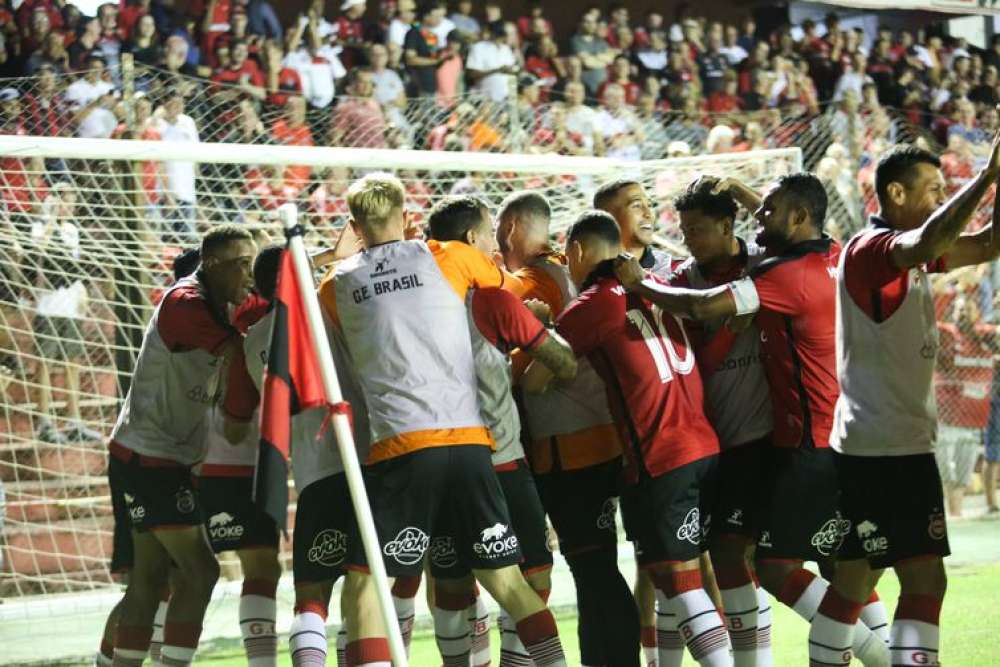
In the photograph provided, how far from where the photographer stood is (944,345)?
13219 mm

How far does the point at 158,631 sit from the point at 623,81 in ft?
38.7

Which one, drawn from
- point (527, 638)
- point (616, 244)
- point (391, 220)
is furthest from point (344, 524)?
point (616, 244)

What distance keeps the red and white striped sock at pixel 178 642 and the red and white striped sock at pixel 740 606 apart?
219 cm

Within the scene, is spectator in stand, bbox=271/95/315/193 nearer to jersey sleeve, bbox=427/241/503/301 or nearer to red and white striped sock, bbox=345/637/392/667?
jersey sleeve, bbox=427/241/503/301

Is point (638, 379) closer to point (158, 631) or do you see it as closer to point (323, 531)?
point (323, 531)

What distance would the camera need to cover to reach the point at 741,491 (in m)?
5.64

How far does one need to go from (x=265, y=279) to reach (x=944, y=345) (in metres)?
8.93

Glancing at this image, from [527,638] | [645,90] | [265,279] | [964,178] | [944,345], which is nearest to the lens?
[527,638]

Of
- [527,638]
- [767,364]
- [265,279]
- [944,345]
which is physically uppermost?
[265,279]

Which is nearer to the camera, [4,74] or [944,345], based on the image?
[4,74]

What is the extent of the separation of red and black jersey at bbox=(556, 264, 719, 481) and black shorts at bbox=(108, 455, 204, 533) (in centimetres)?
183

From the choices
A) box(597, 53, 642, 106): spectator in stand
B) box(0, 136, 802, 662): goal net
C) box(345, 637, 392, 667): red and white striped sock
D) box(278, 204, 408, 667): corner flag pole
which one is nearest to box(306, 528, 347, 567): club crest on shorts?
box(345, 637, 392, 667): red and white striped sock

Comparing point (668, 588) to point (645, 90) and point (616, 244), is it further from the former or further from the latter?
point (645, 90)

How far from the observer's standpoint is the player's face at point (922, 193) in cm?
494
